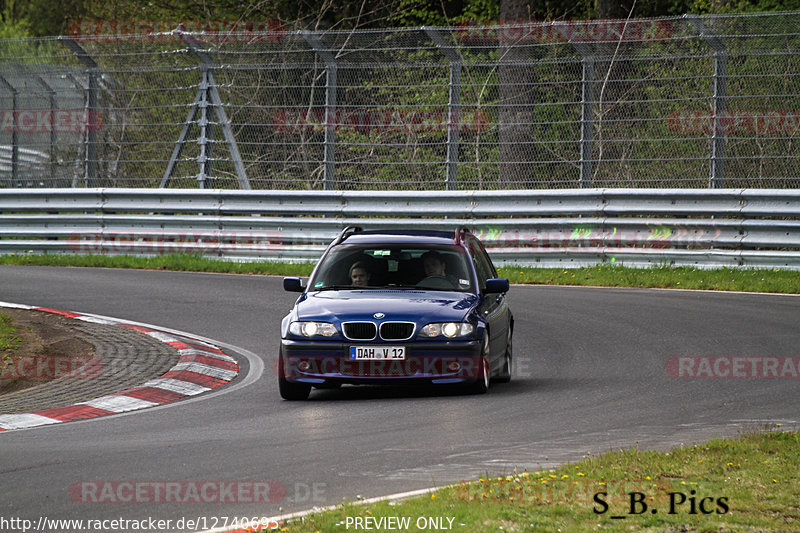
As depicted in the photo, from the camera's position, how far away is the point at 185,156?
22250 mm

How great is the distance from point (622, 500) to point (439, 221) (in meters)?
14.0

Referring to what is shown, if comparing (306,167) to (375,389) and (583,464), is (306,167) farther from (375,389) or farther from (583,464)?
(583,464)

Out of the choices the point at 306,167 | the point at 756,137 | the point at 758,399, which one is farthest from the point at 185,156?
the point at 758,399

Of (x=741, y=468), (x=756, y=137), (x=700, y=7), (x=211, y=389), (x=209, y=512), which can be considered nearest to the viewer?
(x=209, y=512)

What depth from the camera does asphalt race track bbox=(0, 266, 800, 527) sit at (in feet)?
23.8

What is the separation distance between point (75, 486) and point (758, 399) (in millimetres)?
5595

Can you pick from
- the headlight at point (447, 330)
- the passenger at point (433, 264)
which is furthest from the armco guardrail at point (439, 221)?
the headlight at point (447, 330)

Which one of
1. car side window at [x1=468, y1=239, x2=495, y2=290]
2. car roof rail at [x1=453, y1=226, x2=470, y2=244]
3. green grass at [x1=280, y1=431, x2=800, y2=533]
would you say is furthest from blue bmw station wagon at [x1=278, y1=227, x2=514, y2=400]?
green grass at [x1=280, y1=431, x2=800, y2=533]

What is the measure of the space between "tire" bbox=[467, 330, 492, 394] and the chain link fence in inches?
384

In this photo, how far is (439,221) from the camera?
2012 cm

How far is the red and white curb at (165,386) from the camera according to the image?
9781 millimetres

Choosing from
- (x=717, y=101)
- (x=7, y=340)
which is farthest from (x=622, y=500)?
(x=717, y=101)

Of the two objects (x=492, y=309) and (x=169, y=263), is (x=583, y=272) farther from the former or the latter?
(x=492, y=309)

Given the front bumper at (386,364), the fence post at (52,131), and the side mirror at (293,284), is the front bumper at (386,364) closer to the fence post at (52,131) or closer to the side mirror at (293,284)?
the side mirror at (293,284)
